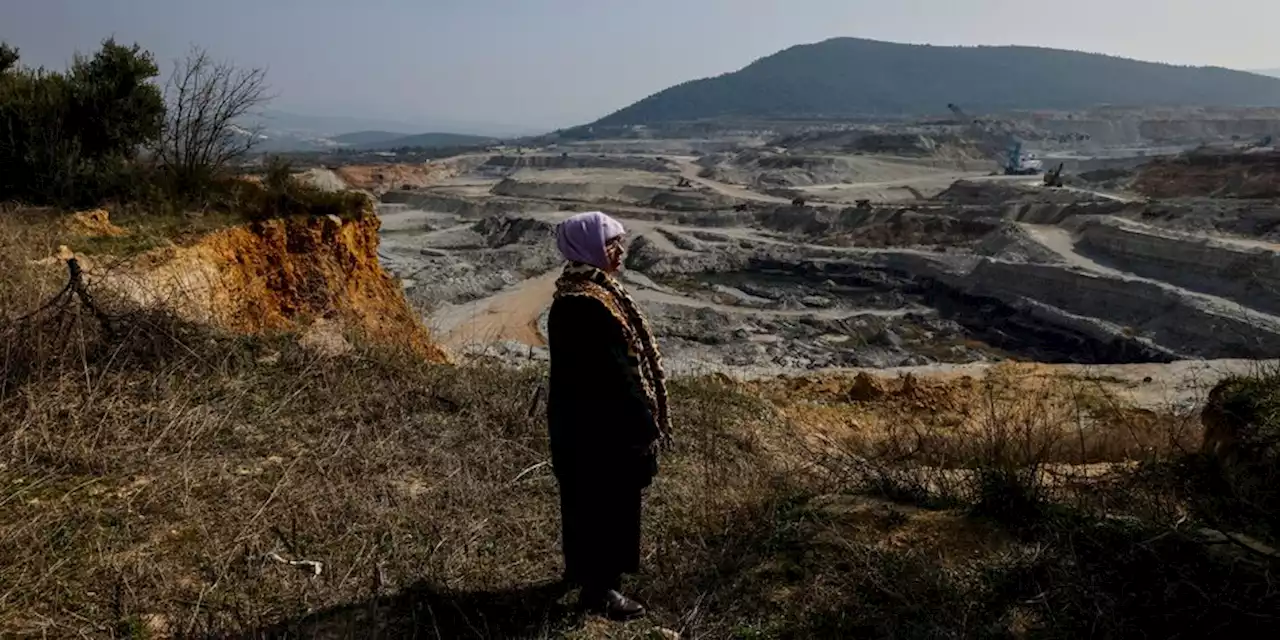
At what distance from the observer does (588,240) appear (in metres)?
3.11

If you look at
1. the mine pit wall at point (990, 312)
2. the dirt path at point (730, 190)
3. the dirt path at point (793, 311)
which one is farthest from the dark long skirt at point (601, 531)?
the dirt path at point (730, 190)

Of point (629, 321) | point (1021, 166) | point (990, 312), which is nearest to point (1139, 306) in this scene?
point (990, 312)

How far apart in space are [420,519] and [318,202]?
999cm

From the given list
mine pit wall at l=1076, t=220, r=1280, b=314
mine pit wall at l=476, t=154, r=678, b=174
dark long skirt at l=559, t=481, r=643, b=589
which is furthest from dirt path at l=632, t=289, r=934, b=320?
mine pit wall at l=476, t=154, r=678, b=174

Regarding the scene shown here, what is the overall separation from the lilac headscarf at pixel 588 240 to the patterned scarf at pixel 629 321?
4cm

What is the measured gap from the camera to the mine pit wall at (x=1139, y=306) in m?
21.0

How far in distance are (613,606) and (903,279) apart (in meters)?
30.3

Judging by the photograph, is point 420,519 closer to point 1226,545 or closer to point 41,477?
point 41,477

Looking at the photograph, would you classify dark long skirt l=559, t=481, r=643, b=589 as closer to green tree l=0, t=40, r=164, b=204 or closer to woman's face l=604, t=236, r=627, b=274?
woman's face l=604, t=236, r=627, b=274

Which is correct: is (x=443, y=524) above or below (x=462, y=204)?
above

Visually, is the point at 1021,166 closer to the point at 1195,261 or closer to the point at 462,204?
the point at 1195,261

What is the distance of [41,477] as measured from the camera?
3832 mm

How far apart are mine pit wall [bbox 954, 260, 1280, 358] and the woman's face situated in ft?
64.4

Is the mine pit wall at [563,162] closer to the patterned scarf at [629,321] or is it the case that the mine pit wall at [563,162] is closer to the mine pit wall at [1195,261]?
the mine pit wall at [1195,261]
